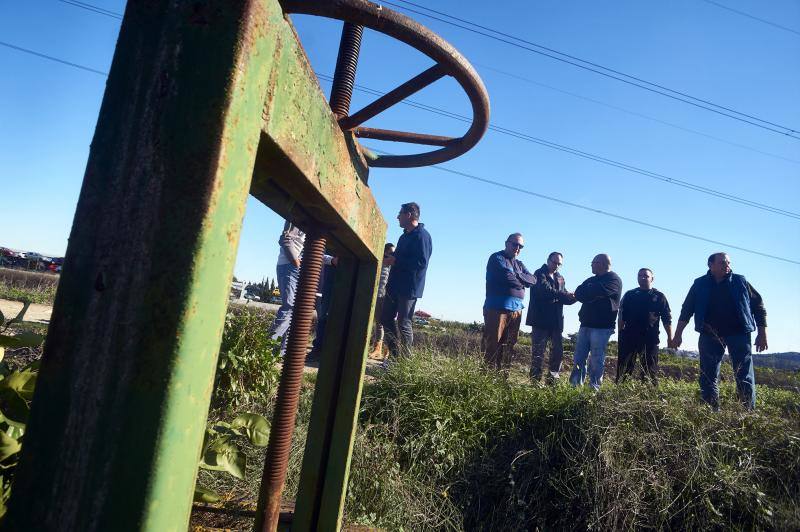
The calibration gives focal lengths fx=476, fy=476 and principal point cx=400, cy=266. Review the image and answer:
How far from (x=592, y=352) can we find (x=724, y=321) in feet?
4.41

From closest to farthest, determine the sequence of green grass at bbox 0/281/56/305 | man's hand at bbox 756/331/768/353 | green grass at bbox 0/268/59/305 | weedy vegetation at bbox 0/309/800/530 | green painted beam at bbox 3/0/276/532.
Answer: green painted beam at bbox 3/0/276/532 < weedy vegetation at bbox 0/309/800/530 < man's hand at bbox 756/331/768/353 < green grass at bbox 0/281/56/305 < green grass at bbox 0/268/59/305

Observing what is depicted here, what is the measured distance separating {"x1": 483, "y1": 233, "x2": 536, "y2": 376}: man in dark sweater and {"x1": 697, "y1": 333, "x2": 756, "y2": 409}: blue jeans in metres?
1.90

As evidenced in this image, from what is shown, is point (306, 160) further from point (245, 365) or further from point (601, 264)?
point (601, 264)

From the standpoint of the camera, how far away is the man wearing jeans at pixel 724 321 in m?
4.69

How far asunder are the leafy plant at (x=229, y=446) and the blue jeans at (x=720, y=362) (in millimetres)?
4434

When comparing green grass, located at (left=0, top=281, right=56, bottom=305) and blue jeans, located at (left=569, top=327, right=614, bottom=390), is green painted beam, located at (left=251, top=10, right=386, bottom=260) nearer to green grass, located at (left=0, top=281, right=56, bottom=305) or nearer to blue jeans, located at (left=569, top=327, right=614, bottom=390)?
blue jeans, located at (left=569, top=327, right=614, bottom=390)

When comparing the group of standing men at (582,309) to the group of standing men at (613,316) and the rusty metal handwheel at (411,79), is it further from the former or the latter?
the rusty metal handwheel at (411,79)

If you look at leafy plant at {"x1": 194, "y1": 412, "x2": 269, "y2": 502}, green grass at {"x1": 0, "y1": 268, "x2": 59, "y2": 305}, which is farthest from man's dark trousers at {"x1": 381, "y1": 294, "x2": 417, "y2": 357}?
green grass at {"x1": 0, "y1": 268, "x2": 59, "y2": 305}

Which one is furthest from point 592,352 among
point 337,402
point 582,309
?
point 337,402

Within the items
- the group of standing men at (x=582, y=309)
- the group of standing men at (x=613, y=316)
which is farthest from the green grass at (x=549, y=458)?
the group of standing men at (x=582, y=309)

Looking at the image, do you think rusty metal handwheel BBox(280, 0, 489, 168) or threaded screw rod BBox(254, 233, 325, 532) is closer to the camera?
rusty metal handwheel BBox(280, 0, 489, 168)

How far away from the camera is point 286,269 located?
485cm

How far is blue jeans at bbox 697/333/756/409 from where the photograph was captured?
4578 mm

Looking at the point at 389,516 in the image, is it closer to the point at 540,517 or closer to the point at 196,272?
the point at 540,517
